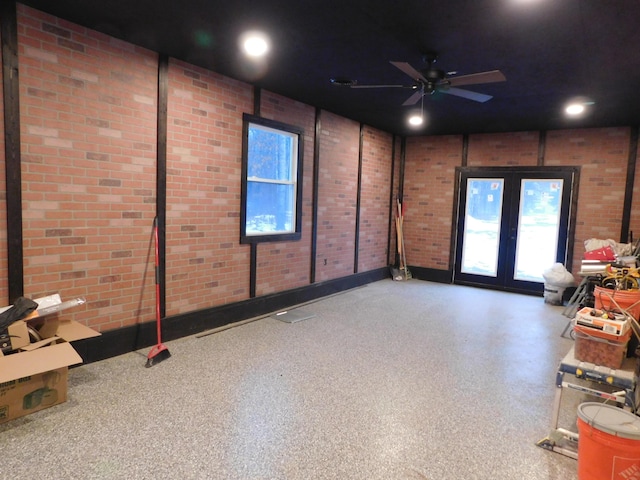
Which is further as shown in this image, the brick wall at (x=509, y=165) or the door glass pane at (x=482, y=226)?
the door glass pane at (x=482, y=226)

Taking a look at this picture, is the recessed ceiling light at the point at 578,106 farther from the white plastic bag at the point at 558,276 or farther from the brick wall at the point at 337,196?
the brick wall at the point at 337,196

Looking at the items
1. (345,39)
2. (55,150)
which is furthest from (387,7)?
(55,150)

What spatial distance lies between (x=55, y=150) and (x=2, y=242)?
80 cm

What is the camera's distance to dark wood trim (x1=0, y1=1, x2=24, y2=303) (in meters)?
2.89

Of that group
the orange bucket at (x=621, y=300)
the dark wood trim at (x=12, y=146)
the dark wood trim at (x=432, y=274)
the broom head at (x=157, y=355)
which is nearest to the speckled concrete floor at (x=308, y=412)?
the broom head at (x=157, y=355)

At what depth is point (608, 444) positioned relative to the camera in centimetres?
188

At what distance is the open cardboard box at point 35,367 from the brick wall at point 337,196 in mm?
3708

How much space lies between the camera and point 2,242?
9.75 feet

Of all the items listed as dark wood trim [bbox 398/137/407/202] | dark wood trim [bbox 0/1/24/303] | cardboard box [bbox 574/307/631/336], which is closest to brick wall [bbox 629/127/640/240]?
dark wood trim [bbox 398/137/407/202]

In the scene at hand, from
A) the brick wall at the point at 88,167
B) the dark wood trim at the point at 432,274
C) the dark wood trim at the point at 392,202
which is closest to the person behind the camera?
the brick wall at the point at 88,167

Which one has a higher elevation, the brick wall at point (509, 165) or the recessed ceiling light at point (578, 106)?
the recessed ceiling light at point (578, 106)

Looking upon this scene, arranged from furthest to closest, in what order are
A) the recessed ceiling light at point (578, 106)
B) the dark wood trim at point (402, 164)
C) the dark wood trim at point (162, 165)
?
the dark wood trim at point (402, 164), the recessed ceiling light at point (578, 106), the dark wood trim at point (162, 165)

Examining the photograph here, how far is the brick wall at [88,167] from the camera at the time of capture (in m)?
3.09

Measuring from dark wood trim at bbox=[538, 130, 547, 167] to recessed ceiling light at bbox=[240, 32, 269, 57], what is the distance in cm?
521
